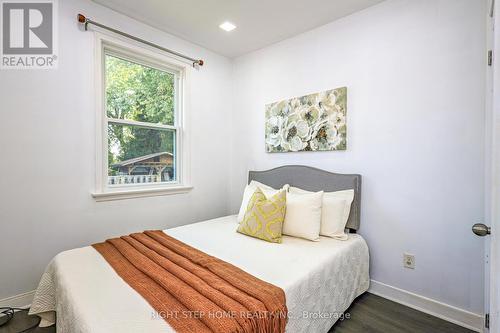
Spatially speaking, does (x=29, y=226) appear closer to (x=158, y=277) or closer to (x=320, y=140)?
(x=158, y=277)

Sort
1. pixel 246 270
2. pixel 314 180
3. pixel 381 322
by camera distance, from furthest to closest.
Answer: pixel 314 180 < pixel 381 322 < pixel 246 270

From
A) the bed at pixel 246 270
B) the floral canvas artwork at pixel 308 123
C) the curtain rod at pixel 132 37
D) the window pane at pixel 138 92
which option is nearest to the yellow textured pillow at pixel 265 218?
the bed at pixel 246 270

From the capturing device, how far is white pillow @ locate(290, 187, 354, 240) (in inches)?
84.6

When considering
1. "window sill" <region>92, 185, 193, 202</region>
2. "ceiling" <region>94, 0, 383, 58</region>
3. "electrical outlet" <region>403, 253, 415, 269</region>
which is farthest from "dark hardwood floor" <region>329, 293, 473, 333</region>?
"ceiling" <region>94, 0, 383, 58</region>

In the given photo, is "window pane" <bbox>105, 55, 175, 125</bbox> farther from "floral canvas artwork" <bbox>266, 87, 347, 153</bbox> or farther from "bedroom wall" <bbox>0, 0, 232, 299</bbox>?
"floral canvas artwork" <bbox>266, 87, 347, 153</bbox>

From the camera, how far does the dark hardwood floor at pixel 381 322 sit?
1.71m

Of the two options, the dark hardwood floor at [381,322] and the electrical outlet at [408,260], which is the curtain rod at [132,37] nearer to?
the dark hardwood floor at [381,322]

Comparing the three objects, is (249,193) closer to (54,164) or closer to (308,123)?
(308,123)

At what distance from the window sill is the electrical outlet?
2.35 meters

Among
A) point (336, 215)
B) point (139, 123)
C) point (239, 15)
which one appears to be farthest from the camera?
point (139, 123)

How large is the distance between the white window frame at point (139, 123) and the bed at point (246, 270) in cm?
A: 66

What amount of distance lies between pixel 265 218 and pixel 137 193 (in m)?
1.43

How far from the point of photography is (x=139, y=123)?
8.64ft

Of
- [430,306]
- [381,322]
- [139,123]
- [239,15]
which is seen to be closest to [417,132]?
[430,306]
